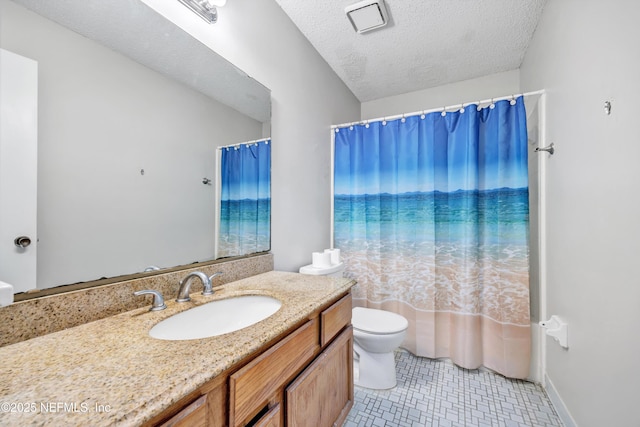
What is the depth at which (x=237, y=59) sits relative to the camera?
4.62 ft

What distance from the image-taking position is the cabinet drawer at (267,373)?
0.66 metres

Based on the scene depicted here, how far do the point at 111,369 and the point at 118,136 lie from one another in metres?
0.73

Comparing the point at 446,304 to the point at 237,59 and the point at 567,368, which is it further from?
the point at 237,59

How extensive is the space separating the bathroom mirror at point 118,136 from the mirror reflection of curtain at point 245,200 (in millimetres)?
73

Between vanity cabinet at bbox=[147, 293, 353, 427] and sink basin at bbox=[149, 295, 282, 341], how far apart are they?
0.21 m

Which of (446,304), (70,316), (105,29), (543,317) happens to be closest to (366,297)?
(446,304)

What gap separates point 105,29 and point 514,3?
2169 millimetres

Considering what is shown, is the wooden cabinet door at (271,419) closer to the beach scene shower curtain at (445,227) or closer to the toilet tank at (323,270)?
the toilet tank at (323,270)

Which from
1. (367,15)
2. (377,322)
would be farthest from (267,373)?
(367,15)

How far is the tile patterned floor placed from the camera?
57.1 inches

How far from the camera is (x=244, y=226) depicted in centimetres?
146

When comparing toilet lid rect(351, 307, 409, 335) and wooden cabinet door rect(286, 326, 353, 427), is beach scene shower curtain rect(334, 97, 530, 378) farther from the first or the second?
wooden cabinet door rect(286, 326, 353, 427)

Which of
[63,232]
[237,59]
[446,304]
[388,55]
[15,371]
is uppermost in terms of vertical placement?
[388,55]

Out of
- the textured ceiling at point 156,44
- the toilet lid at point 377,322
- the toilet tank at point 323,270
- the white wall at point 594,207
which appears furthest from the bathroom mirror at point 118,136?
the white wall at point 594,207
